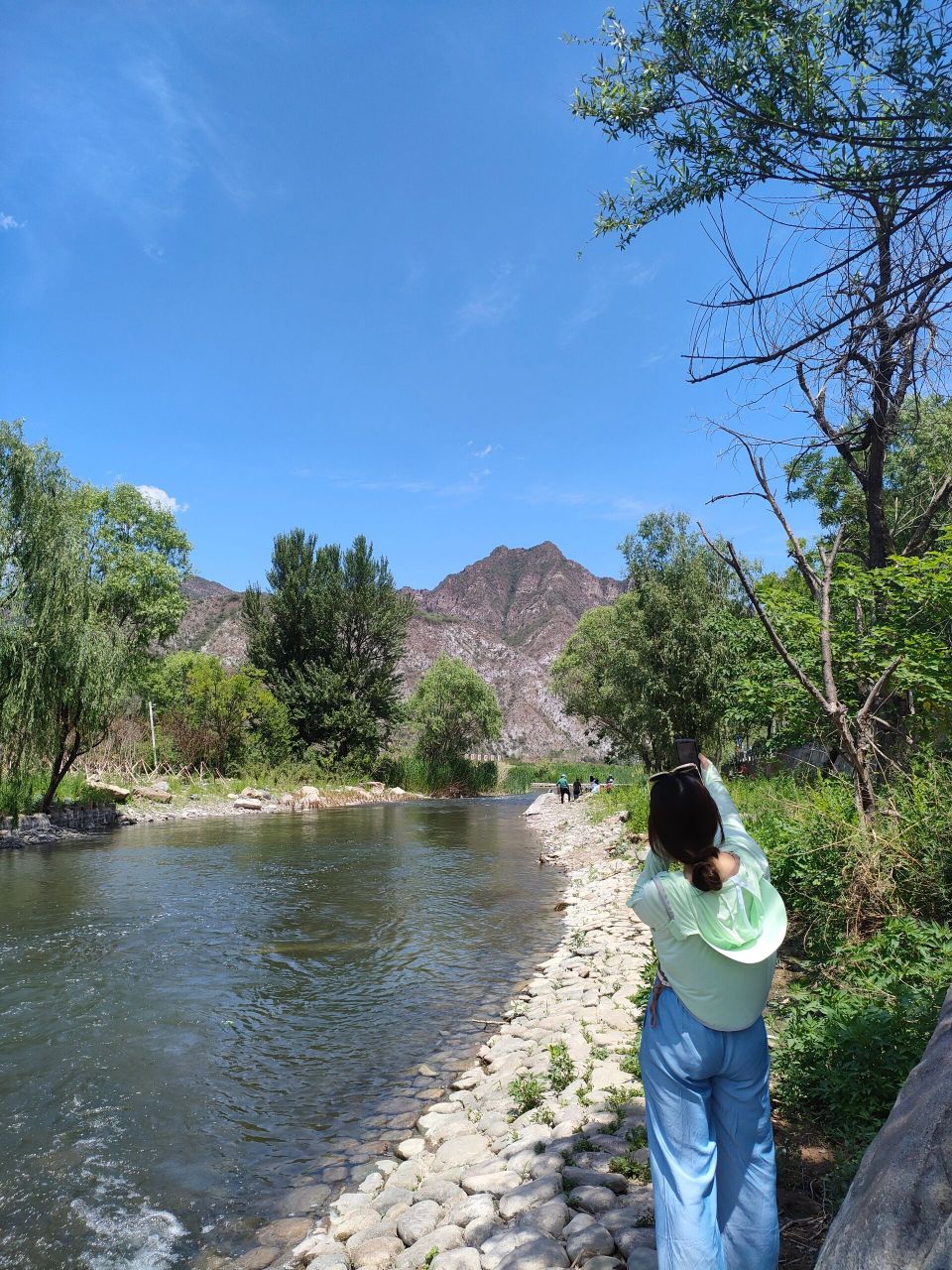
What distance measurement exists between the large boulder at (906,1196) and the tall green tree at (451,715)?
4763 cm

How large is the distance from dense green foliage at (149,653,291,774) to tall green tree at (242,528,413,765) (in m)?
2.11

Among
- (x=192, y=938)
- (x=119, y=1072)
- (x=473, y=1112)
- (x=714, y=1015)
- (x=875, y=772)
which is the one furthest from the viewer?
(x=192, y=938)

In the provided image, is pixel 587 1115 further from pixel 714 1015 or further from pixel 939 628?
pixel 939 628

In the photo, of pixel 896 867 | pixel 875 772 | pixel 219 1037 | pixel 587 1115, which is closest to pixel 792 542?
pixel 896 867

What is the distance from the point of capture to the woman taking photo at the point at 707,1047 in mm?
2197

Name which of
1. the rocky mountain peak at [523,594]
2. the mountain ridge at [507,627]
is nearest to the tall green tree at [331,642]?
the mountain ridge at [507,627]

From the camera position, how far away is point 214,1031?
6719 mm

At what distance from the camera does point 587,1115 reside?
413cm

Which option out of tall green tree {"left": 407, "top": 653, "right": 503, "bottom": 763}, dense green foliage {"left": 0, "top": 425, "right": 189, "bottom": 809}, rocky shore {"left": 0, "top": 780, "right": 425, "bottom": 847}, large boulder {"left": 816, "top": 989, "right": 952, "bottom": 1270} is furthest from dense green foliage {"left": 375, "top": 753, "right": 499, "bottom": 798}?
large boulder {"left": 816, "top": 989, "right": 952, "bottom": 1270}

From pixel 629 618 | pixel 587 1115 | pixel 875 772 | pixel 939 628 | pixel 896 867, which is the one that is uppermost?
pixel 629 618

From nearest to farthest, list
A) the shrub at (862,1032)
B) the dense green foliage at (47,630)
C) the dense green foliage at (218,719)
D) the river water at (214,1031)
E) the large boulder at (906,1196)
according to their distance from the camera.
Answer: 1. the large boulder at (906,1196)
2. the shrub at (862,1032)
3. the river water at (214,1031)
4. the dense green foliage at (47,630)
5. the dense green foliage at (218,719)

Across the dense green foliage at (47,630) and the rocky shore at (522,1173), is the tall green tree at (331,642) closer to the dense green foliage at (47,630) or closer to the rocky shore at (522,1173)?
the dense green foliage at (47,630)

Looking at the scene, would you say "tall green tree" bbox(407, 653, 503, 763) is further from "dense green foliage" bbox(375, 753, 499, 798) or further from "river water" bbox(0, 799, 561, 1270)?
"river water" bbox(0, 799, 561, 1270)

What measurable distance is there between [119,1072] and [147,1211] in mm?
2055
